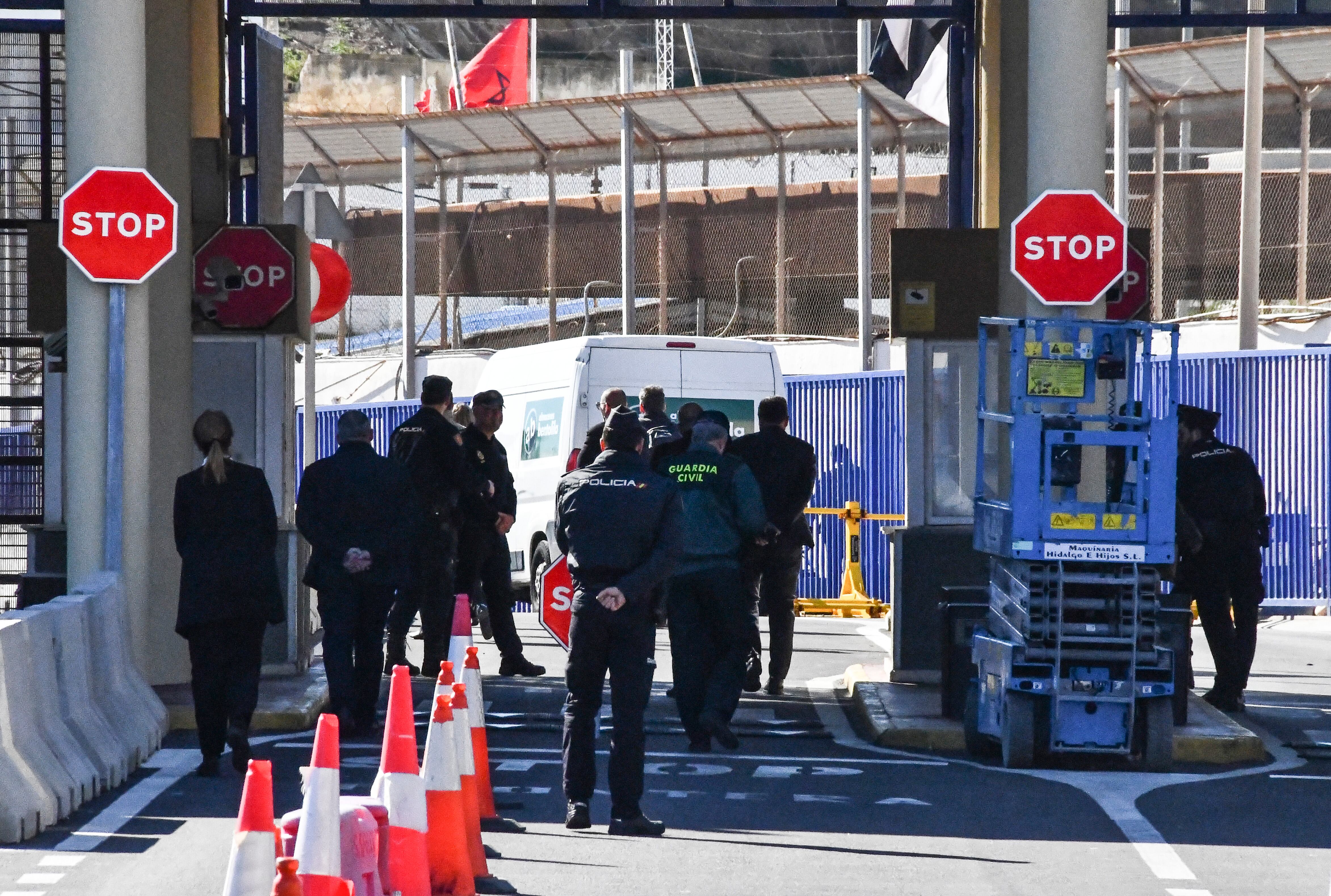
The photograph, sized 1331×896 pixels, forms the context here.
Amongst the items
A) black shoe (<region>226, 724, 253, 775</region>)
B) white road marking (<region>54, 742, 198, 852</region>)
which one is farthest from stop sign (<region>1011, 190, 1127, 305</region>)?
white road marking (<region>54, 742, 198, 852</region>)

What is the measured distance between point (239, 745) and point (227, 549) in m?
0.93

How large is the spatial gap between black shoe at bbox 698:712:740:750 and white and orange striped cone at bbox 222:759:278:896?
6.35m

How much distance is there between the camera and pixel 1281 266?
29750mm

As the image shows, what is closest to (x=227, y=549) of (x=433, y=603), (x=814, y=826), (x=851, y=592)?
(x=814, y=826)

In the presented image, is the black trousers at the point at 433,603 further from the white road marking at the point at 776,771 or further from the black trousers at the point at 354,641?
the white road marking at the point at 776,771

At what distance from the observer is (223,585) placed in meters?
10.1

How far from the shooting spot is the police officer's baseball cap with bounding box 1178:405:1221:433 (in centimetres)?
1284

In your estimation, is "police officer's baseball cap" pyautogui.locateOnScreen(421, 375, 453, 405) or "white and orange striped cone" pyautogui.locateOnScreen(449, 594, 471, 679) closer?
"white and orange striped cone" pyautogui.locateOnScreen(449, 594, 471, 679)

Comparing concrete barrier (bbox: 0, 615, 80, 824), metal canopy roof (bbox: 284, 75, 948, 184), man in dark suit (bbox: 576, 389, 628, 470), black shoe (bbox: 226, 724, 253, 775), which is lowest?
black shoe (bbox: 226, 724, 253, 775)

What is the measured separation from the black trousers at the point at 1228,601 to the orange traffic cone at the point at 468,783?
6.58m

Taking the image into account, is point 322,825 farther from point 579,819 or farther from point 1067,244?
point 1067,244

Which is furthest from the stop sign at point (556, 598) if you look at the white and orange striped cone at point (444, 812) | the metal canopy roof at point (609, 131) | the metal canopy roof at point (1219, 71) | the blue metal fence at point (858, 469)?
the metal canopy roof at point (1219, 71)

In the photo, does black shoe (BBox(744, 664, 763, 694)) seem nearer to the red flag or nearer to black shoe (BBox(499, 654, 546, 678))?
black shoe (BBox(499, 654, 546, 678))

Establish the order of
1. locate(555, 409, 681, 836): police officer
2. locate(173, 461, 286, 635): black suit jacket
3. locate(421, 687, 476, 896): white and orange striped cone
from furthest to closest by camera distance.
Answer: locate(173, 461, 286, 635): black suit jacket
locate(555, 409, 681, 836): police officer
locate(421, 687, 476, 896): white and orange striped cone
